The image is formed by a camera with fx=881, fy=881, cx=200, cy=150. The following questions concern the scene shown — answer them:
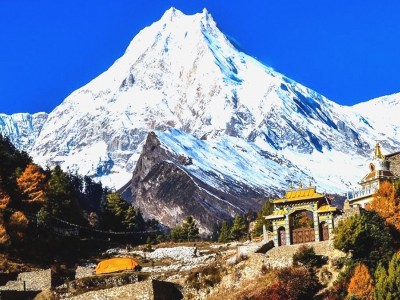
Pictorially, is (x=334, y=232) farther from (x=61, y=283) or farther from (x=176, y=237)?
(x=176, y=237)

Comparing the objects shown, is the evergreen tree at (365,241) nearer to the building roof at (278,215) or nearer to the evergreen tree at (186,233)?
the building roof at (278,215)

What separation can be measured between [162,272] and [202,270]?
8672 millimetres

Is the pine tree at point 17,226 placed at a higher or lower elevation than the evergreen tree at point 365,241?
higher

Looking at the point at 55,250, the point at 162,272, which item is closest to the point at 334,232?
the point at 162,272

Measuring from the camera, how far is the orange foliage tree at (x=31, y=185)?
90750 millimetres

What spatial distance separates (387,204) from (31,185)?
131 ft

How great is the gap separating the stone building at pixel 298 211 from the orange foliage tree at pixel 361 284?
9.50m

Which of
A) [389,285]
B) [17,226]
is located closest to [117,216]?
[17,226]

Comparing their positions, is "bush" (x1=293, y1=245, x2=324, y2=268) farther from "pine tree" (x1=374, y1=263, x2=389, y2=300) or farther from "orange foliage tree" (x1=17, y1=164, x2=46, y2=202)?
"orange foliage tree" (x1=17, y1=164, x2=46, y2=202)

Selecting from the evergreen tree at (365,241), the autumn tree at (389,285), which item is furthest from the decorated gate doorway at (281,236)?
the autumn tree at (389,285)

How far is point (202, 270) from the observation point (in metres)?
67.8

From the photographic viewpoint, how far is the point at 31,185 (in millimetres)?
91562

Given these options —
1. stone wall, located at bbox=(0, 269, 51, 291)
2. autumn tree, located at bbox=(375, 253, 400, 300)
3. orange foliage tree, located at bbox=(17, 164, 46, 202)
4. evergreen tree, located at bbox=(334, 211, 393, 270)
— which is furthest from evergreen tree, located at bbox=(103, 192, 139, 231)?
autumn tree, located at bbox=(375, 253, 400, 300)

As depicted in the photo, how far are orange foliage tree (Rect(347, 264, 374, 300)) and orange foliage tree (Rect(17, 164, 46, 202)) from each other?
42.2 metres
